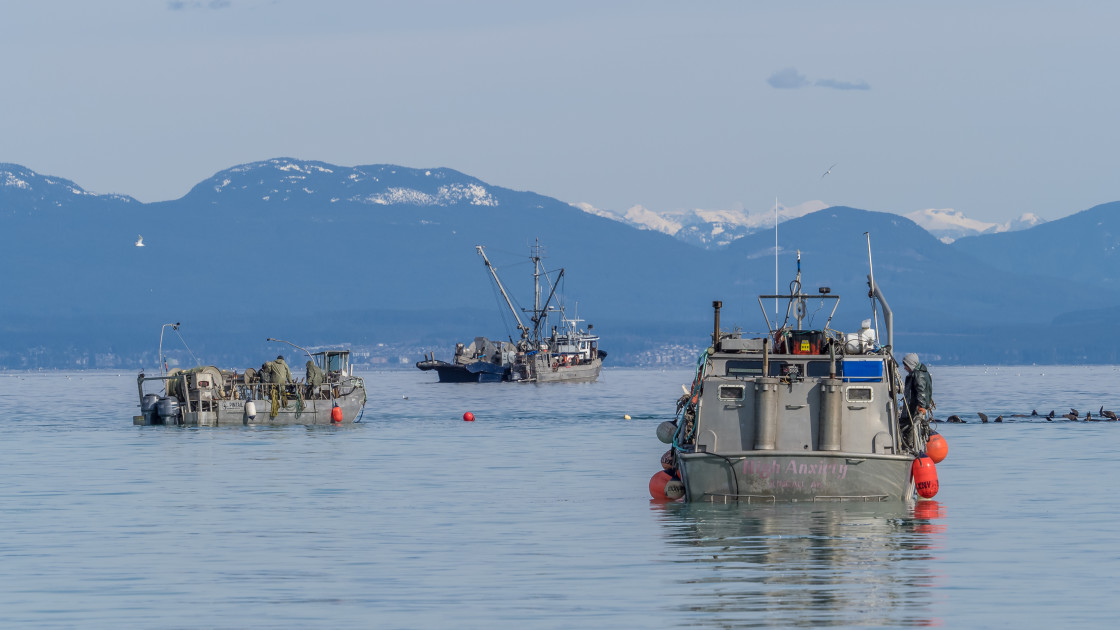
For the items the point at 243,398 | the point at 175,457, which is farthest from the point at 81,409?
the point at 175,457

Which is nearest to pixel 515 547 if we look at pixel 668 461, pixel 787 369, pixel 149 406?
pixel 787 369

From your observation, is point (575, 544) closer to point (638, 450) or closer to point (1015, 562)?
point (1015, 562)

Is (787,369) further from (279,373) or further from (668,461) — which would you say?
(279,373)

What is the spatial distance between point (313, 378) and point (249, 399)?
335 centimetres

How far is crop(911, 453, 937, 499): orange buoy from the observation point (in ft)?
143

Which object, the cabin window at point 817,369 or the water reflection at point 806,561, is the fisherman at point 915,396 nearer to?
the water reflection at point 806,561

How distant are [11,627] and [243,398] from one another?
6408cm

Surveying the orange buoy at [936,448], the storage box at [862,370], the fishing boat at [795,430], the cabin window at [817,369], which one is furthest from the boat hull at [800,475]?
the orange buoy at [936,448]

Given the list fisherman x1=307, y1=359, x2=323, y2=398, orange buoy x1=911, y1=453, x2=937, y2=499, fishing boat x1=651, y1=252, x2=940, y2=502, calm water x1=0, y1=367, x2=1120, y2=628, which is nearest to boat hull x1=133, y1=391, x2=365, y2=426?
→ fisherman x1=307, y1=359, x2=323, y2=398

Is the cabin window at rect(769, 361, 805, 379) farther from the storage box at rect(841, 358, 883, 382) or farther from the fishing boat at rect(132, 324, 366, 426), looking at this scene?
the fishing boat at rect(132, 324, 366, 426)

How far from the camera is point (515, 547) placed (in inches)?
1393

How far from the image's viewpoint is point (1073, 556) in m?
33.5

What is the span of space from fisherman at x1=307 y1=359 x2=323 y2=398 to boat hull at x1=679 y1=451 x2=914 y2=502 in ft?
165

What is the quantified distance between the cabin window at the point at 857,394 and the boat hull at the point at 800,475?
1.33 meters
